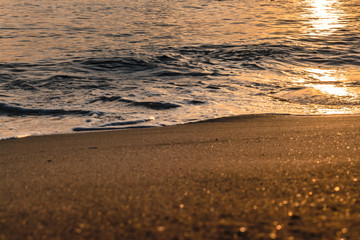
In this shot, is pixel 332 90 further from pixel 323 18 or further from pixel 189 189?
pixel 323 18

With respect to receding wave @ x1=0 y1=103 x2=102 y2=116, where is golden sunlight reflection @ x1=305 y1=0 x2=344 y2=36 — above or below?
below

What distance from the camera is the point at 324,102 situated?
17.2ft

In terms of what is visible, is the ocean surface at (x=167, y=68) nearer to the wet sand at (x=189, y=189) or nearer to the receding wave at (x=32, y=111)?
the receding wave at (x=32, y=111)

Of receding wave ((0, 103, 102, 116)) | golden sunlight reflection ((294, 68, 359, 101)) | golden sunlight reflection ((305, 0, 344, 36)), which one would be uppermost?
receding wave ((0, 103, 102, 116))

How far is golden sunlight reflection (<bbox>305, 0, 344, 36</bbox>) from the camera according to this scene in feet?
45.7

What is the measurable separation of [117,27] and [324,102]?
33.6 ft

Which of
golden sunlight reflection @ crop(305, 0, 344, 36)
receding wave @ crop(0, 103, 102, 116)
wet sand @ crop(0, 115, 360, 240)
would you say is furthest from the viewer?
golden sunlight reflection @ crop(305, 0, 344, 36)

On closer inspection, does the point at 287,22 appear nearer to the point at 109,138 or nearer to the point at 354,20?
the point at 354,20

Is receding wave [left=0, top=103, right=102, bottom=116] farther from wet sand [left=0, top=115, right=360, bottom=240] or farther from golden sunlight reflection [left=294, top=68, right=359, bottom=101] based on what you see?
golden sunlight reflection [left=294, top=68, right=359, bottom=101]

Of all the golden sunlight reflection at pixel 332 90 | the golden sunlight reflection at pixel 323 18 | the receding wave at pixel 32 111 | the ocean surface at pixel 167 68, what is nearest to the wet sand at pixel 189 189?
the ocean surface at pixel 167 68

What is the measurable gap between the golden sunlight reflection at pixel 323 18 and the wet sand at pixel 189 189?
37.7 ft

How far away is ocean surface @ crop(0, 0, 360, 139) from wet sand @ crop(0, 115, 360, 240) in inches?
70.7

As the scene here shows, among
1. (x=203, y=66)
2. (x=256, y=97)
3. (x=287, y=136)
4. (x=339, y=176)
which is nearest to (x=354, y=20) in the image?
(x=203, y=66)

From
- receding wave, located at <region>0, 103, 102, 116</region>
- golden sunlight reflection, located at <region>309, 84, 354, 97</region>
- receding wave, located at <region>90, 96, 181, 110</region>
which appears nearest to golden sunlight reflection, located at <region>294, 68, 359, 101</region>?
golden sunlight reflection, located at <region>309, 84, 354, 97</region>
